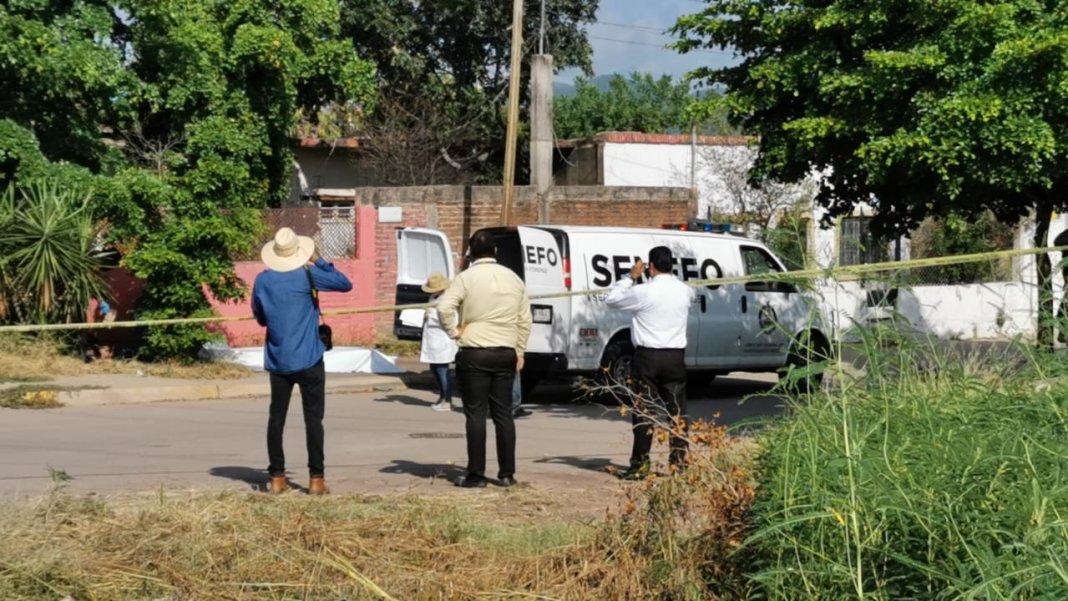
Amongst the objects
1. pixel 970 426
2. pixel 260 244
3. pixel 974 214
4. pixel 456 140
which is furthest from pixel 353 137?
pixel 970 426

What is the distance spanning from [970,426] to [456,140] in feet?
96.8

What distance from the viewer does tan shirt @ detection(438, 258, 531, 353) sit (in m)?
9.72

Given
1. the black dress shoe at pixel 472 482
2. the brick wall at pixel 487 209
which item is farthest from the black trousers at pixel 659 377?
the brick wall at pixel 487 209

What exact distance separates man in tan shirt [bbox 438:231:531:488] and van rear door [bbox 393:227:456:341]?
8.54m

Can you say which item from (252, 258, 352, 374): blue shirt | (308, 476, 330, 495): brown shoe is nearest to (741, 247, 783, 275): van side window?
(252, 258, 352, 374): blue shirt

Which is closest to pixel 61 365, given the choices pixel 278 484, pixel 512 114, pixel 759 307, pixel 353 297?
pixel 353 297

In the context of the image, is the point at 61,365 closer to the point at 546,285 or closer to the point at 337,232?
the point at 546,285

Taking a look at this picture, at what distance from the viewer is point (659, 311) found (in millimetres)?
10133

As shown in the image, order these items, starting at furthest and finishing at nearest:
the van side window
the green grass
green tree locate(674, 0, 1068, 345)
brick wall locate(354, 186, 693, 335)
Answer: brick wall locate(354, 186, 693, 335) < the van side window < the green grass < green tree locate(674, 0, 1068, 345)

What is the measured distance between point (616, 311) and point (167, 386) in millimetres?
5492

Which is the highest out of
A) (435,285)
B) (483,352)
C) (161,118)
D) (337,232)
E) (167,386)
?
(161,118)

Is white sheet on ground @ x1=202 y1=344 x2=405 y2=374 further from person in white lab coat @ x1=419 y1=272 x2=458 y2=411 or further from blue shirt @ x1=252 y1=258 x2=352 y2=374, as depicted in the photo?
blue shirt @ x1=252 y1=258 x2=352 y2=374

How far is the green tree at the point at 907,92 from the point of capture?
11.2m

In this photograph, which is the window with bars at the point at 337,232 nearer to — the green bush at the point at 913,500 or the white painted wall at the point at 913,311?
the white painted wall at the point at 913,311
